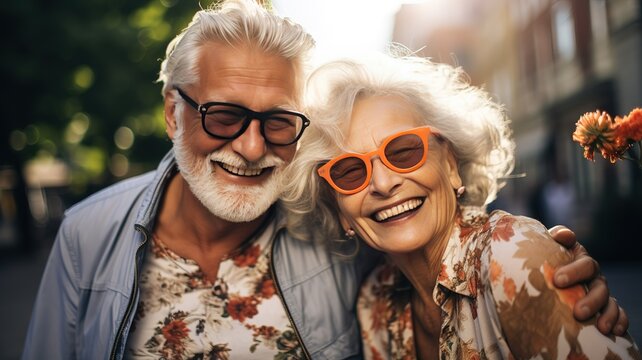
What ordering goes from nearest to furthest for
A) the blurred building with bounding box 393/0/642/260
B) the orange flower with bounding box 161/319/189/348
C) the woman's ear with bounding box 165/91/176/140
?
the orange flower with bounding box 161/319/189/348, the woman's ear with bounding box 165/91/176/140, the blurred building with bounding box 393/0/642/260

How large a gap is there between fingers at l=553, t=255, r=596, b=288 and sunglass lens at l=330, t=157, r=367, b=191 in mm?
857

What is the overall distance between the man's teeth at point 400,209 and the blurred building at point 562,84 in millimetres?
934

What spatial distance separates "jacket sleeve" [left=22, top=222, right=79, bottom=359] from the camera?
283 cm

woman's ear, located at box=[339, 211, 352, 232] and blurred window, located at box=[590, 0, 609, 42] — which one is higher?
blurred window, located at box=[590, 0, 609, 42]

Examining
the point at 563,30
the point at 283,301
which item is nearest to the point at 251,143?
the point at 283,301

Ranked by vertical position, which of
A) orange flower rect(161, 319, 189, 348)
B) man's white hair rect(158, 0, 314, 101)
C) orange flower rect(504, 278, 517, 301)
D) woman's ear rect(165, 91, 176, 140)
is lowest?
orange flower rect(161, 319, 189, 348)

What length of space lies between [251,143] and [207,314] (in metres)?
0.85

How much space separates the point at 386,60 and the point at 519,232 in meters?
1.06

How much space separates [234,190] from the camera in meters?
2.82

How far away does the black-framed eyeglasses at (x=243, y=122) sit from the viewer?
271cm

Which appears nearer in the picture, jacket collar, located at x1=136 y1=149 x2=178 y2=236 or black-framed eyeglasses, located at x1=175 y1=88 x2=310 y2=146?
black-framed eyeglasses, located at x1=175 y1=88 x2=310 y2=146

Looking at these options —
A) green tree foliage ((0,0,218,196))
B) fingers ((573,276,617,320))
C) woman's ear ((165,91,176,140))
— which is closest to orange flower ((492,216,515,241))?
fingers ((573,276,617,320))

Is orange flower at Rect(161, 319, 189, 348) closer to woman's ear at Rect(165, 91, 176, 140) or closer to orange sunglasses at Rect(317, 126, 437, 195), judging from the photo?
woman's ear at Rect(165, 91, 176, 140)

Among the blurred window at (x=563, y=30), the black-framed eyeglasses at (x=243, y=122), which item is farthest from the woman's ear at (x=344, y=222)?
the blurred window at (x=563, y=30)
